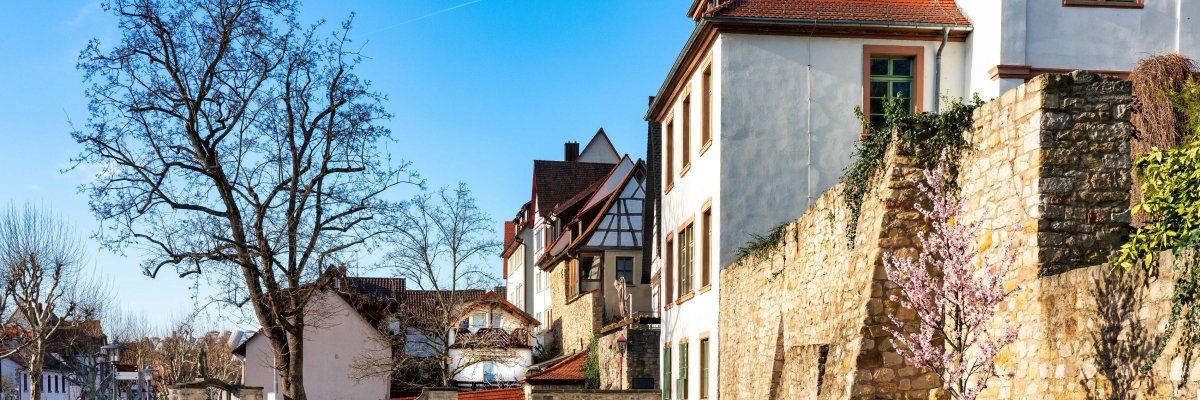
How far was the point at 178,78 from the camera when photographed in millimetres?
21453

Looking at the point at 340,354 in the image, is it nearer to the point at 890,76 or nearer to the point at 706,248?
the point at 706,248

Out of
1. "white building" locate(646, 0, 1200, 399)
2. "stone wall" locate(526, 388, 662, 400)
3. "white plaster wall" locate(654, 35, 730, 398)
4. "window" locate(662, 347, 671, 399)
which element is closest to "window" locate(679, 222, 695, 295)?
"white plaster wall" locate(654, 35, 730, 398)

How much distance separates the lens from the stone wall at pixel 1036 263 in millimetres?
8539

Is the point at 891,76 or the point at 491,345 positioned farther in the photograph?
the point at 491,345

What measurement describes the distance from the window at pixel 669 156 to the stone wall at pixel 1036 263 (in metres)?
10.6

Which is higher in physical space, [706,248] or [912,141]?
[912,141]

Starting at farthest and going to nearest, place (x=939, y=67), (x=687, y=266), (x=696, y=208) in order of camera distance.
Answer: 1. (x=687, y=266)
2. (x=696, y=208)
3. (x=939, y=67)

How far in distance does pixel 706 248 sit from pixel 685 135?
108 inches

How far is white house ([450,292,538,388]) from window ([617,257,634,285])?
5.41 metres

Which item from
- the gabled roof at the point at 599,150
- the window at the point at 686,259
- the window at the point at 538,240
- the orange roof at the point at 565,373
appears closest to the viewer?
the window at the point at 686,259

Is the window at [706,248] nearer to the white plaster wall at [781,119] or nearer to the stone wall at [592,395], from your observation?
the white plaster wall at [781,119]

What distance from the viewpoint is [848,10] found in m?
21.0

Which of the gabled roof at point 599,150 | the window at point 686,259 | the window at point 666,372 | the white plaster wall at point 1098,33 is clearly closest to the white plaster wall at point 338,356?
the gabled roof at point 599,150

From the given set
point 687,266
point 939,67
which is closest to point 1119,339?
point 939,67
